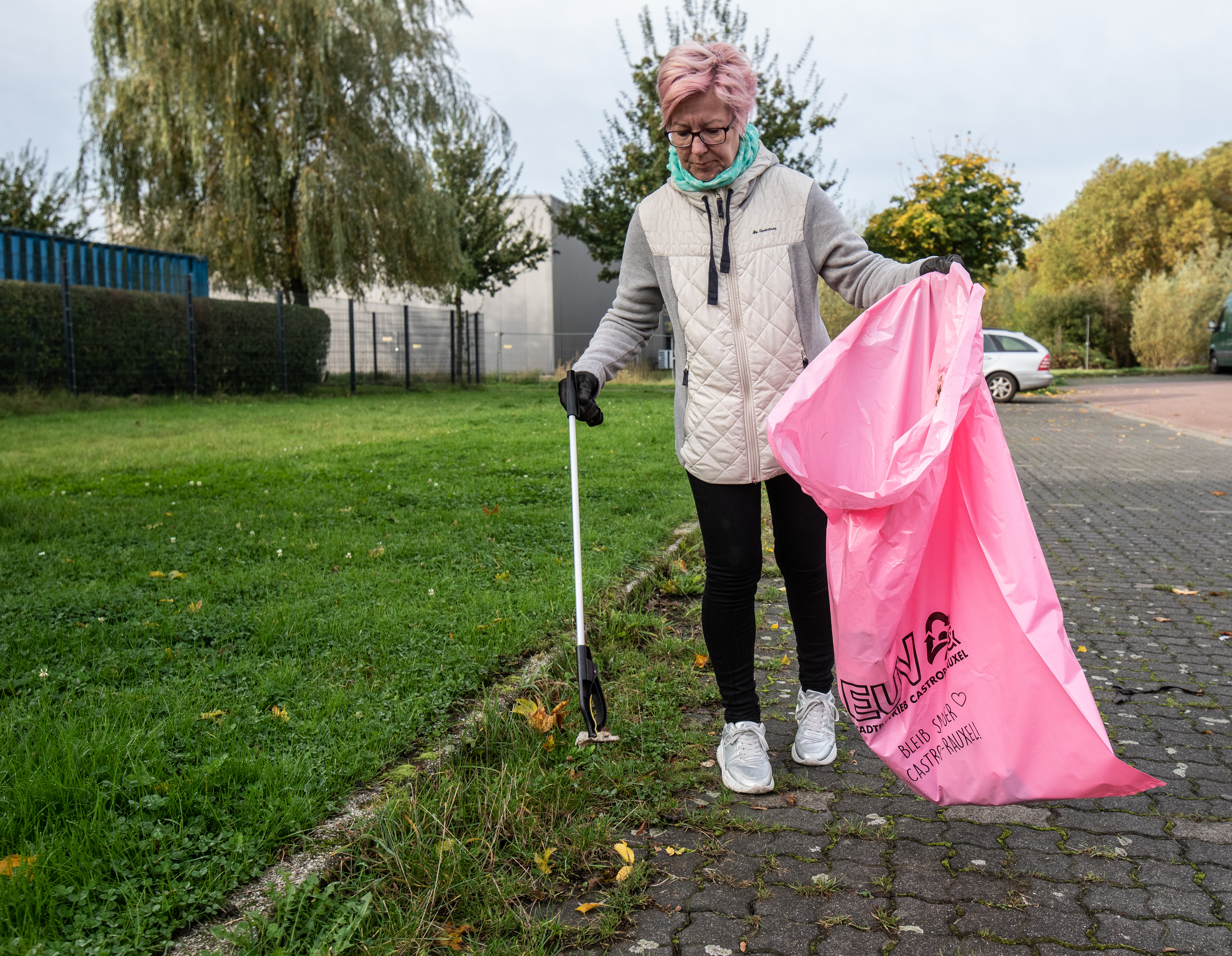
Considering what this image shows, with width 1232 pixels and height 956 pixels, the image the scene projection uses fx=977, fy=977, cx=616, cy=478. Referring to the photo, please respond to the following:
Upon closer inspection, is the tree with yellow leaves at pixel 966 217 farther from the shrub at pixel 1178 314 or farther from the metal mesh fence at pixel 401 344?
the shrub at pixel 1178 314

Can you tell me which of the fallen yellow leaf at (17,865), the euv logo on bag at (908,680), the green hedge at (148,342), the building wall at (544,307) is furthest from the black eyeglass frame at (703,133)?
the building wall at (544,307)

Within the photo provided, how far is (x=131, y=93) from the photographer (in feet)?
58.1

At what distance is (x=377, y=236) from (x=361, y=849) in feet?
61.0

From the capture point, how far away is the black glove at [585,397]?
297 cm

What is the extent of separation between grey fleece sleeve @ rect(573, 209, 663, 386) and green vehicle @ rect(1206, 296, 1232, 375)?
33.7 meters

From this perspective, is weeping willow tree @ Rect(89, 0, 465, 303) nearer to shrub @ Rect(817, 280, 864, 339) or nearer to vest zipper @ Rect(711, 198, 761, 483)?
shrub @ Rect(817, 280, 864, 339)

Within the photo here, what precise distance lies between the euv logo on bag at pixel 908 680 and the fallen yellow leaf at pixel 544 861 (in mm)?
855

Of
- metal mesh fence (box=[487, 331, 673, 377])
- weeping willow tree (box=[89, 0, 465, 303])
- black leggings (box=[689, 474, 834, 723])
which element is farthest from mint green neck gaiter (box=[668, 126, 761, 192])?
metal mesh fence (box=[487, 331, 673, 377])

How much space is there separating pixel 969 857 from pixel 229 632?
9.30 feet

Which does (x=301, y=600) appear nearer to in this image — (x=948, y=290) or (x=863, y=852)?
(x=863, y=852)

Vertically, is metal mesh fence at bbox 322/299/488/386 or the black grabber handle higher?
metal mesh fence at bbox 322/299/488/386

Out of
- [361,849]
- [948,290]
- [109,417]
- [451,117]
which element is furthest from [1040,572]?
[451,117]

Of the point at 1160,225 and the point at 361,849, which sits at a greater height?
the point at 1160,225

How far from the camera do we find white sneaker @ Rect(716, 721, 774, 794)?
286 centimetres
